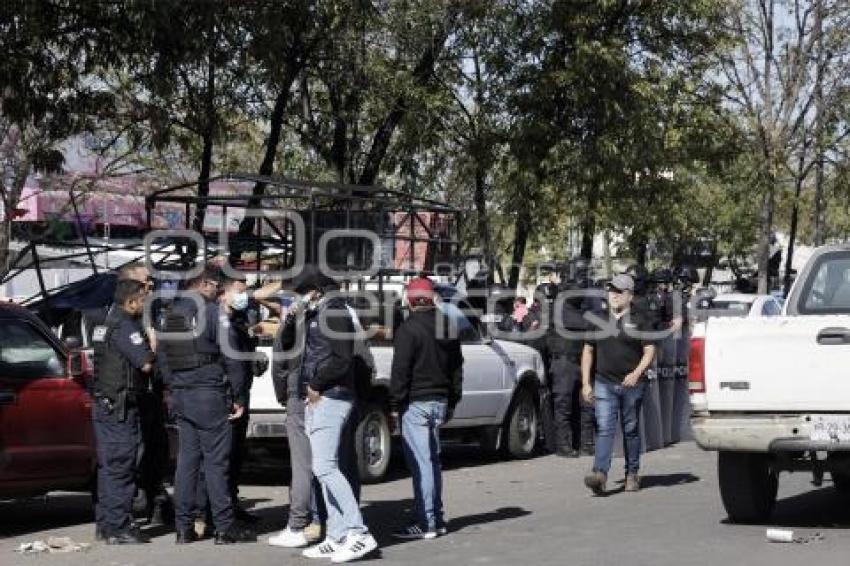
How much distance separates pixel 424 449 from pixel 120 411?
2.07 m

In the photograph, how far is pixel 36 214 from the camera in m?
33.2

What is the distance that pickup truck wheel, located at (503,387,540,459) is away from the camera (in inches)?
603

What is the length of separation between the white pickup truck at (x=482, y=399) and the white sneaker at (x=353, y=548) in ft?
12.3

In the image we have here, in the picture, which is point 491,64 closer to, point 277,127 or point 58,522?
point 277,127

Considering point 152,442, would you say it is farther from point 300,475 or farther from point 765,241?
point 765,241

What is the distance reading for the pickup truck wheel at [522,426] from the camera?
1533 cm

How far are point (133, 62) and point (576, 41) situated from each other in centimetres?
866

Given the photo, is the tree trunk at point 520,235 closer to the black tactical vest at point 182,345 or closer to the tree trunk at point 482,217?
the tree trunk at point 482,217

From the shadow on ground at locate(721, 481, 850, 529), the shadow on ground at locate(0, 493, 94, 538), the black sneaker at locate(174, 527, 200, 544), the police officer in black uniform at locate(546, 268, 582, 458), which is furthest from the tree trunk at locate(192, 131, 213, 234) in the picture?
the shadow on ground at locate(721, 481, 850, 529)

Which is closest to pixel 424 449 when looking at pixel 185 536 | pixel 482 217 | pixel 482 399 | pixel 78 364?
pixel 185 536

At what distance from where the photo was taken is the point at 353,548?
886 centimetres

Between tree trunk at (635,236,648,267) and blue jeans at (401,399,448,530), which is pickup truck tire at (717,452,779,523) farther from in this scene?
tree trunk at (635,236,648,267)

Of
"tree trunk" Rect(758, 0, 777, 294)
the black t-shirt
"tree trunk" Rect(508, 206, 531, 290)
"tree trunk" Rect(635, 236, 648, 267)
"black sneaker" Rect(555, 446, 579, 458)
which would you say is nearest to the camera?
the black t-shirt

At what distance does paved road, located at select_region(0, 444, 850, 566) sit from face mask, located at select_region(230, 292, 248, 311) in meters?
1.63
